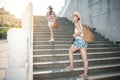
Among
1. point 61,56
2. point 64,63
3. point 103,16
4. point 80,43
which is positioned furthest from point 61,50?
point 103,16

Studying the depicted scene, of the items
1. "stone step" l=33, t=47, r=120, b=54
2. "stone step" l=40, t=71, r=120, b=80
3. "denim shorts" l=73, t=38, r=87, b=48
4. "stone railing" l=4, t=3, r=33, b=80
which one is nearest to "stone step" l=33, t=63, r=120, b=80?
"stone step" l=40, t=71, r=120, b=80

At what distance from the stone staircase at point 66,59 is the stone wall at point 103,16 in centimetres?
54

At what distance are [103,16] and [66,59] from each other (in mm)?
3899

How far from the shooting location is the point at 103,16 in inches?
340

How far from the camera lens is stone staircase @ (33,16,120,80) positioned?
4984 millimetres

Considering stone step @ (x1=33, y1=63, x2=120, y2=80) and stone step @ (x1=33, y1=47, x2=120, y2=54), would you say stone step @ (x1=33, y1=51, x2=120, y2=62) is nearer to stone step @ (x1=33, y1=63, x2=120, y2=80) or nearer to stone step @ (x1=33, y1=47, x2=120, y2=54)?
stone step @ (x1=33, y1=47, x2=120, y2=54)

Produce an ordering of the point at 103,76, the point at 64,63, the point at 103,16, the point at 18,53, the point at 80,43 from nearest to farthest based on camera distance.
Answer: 1. the point at 80,43
2. the point at 18,53
3. the point at 103,76
4. the point at 64,63
5. the point at 103,16

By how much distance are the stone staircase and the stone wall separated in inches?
21.3

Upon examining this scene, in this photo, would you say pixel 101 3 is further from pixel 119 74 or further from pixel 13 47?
pixel 13 47

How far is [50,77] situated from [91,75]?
132 centimetres

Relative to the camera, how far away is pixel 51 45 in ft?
22.7

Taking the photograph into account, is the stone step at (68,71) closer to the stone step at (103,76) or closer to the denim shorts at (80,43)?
the stone step at (103,76)

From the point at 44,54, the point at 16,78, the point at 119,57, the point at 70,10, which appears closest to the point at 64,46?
the point at 44,54

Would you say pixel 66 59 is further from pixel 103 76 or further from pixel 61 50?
pixel 103 76
